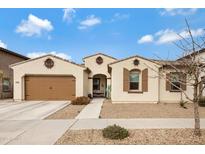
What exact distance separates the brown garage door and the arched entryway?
7932 millimetres

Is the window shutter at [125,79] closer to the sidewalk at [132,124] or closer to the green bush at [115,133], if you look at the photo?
the sidewalk at [132,124]

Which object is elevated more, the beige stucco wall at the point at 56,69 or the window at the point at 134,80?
the beige stucco wall at the point at 56,69

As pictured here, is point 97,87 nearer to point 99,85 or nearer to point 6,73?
point 99,85

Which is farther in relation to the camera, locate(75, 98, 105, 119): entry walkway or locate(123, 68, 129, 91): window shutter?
locate(123, 68, 129, 91): window shutter

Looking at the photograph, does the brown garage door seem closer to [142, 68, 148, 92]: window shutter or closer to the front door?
[142, 68, 148, 92]: window shutter

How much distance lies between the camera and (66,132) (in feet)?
28.9

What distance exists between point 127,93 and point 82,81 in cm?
452

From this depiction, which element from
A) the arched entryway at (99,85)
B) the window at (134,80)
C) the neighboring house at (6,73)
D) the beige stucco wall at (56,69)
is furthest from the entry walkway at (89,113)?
the arched entryway at (99,85)

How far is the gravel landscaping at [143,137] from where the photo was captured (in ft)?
24.5

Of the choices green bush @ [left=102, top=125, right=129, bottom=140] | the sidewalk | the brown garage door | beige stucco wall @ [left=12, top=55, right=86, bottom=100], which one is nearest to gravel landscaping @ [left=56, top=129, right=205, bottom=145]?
green bush @ [left=102, top=125, right=129, bottom=140]

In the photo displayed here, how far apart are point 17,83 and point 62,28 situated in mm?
7999

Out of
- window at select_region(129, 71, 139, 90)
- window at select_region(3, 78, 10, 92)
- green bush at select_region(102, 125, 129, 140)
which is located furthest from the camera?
window at select_region(3, 78, 10, 92)

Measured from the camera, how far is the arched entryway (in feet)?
100
